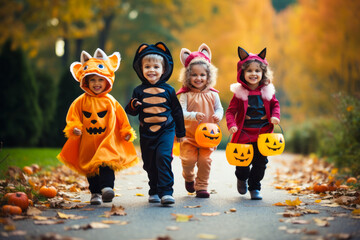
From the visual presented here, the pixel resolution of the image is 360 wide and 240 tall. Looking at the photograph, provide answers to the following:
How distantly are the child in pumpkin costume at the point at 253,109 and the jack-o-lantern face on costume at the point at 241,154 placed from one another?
0.21 m

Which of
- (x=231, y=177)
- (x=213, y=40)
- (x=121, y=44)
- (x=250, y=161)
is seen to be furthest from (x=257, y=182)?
(x=121, y=44)

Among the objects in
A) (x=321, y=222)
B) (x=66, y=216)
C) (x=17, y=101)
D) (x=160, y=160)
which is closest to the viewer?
(x=321, y=222)

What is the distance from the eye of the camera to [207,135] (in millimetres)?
5402

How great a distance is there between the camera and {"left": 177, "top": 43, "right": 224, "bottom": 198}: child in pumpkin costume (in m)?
5.67

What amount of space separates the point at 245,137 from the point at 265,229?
1.90 meters

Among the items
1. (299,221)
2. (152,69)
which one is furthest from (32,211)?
(299,221)

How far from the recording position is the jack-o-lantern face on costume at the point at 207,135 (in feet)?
17.7

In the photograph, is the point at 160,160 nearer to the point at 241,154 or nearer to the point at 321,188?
the point at 241,154

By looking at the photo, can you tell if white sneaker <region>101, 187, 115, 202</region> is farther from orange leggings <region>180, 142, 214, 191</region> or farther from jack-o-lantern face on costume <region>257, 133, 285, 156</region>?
jack-o-lantern face on costume <region>257, 133, 285, 156</region>

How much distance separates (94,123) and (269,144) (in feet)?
7.00

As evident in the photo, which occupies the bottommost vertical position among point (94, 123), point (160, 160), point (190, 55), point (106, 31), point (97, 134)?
point (160, 160)

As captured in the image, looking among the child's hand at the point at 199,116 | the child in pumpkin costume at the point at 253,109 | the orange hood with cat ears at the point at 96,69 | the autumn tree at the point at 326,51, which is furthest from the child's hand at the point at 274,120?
the autumn tree at the point at 326,51

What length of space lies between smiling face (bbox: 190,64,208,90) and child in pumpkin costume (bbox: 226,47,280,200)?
45cm

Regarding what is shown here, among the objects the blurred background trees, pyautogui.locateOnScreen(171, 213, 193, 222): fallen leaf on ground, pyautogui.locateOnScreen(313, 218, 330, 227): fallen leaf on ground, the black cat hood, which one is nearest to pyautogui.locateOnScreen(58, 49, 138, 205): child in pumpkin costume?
the black cat hood
